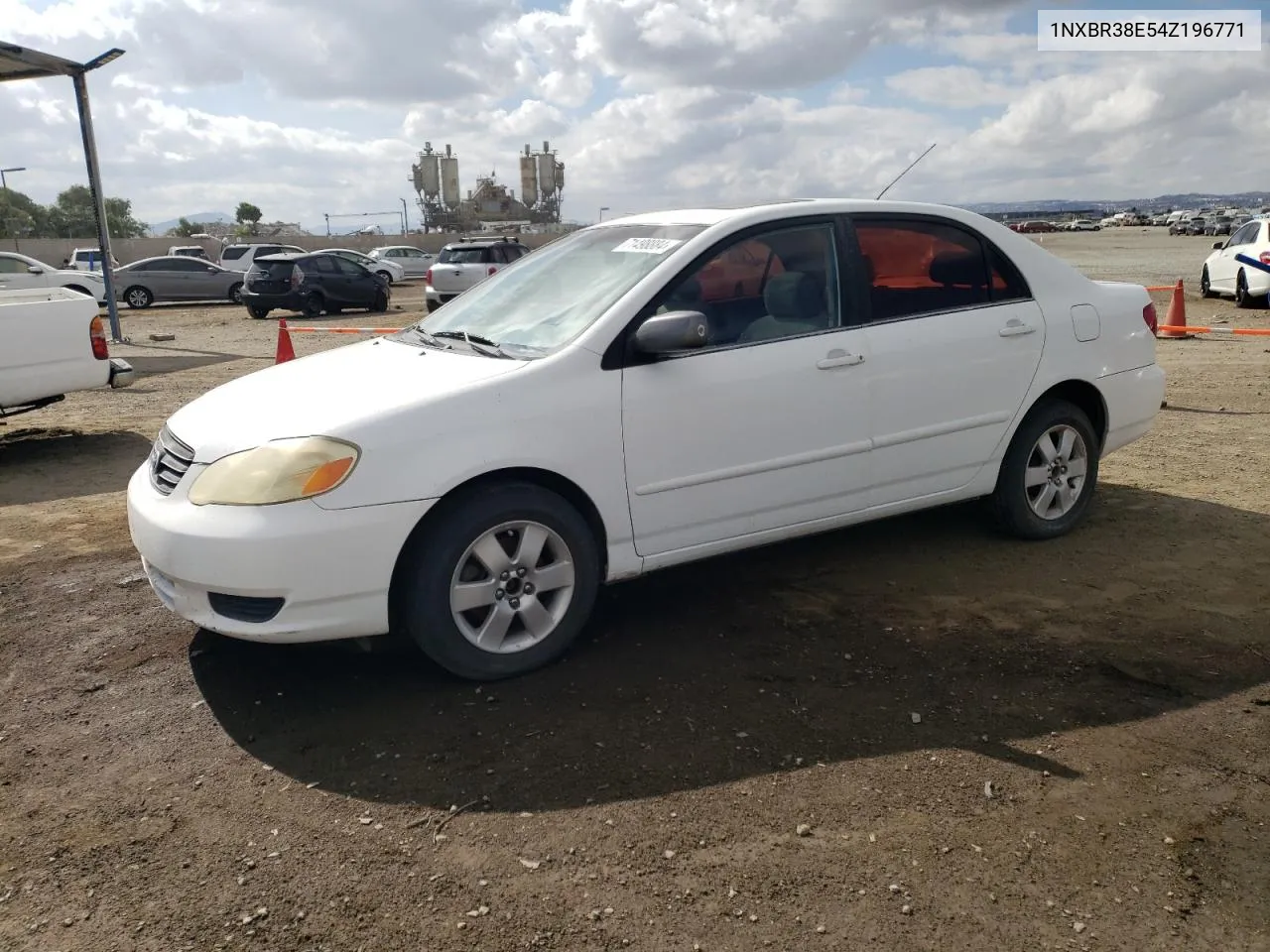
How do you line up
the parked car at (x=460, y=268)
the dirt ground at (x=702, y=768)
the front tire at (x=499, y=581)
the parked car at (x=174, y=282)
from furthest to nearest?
the parked car at (x=174, y=282)
the parked car at (x=460, y=268)
the front tire at (x=499, y=581)
the dirt ground at (x=702, y=768)

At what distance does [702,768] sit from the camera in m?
3.17

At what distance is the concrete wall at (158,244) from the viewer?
163ft

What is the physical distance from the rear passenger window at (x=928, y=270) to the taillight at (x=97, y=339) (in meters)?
6.17

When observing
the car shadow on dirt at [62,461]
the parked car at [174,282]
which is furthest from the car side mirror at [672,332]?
the parked car at [174,282]

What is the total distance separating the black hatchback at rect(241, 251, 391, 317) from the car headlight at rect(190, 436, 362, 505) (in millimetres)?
20099

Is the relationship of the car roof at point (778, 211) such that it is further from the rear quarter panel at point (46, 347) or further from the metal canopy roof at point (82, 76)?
the metal canopy roof at point (82, 76)

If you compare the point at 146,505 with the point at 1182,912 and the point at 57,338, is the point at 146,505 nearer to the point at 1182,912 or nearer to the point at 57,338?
the point at 1182,912

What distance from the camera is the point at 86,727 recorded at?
11.6 feet

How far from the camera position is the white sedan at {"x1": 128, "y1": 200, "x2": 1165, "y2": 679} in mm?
3482

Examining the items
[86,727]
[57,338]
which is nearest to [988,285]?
[86,727]

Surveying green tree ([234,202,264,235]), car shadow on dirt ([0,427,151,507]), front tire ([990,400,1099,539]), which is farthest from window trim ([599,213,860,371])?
green tree ([234,202,264,235])

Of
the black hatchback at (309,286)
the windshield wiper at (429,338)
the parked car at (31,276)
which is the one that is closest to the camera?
the windshield wiper at (429,338)

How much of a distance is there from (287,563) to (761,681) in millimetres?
1683

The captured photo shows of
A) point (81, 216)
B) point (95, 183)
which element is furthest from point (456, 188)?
point (95, 183)
